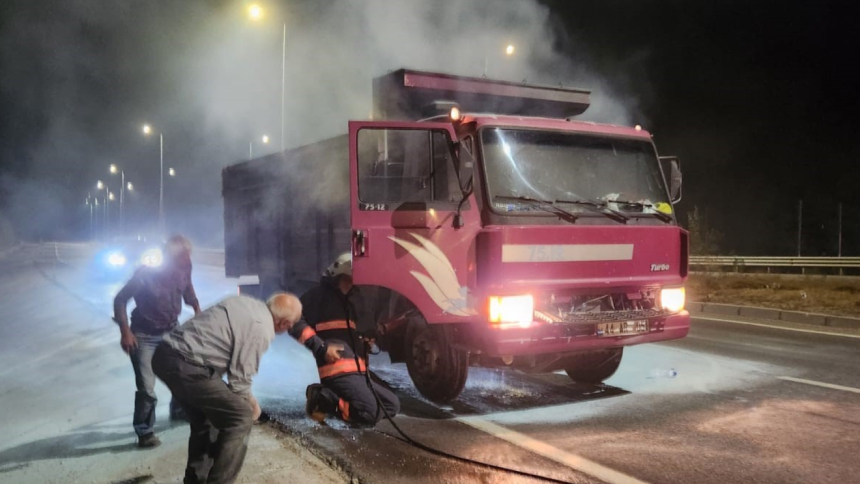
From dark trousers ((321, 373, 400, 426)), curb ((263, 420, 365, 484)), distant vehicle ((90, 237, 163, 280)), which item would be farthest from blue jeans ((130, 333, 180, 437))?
distant vehicle ((90, 237, 163, 280))

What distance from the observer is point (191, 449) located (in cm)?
362

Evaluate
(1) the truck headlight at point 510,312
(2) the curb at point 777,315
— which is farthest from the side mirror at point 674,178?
(2) the curb at point 777,315

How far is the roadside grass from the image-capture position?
13266 mm

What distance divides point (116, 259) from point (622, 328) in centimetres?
2179

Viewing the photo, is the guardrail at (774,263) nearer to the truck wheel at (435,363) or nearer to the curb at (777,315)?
the curb at (777,315)

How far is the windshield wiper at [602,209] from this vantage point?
557 centimetres

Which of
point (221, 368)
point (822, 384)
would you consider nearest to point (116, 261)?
point (221, 368)

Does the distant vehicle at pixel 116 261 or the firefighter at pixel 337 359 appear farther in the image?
the distant vehicle at pixel 116 261

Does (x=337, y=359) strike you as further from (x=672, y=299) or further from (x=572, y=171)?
(x=672, y=299)

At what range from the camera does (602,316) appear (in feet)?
17.8

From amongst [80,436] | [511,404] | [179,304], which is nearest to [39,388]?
[80,436]

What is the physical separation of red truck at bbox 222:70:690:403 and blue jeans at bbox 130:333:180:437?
1605 millimetres

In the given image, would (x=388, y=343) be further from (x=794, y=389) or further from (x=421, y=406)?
(x=794, y=389)

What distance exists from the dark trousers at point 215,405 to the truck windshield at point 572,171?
2.59 meters
